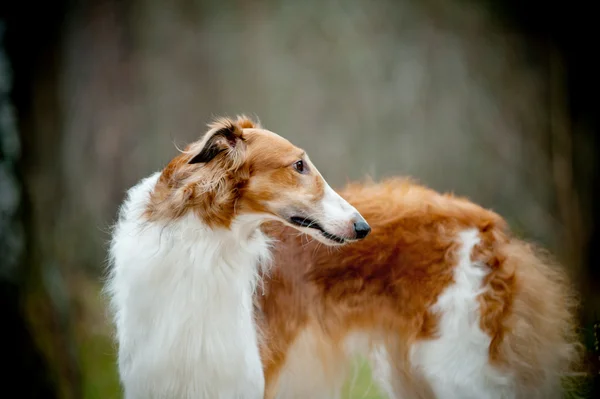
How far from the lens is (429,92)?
2406 mm

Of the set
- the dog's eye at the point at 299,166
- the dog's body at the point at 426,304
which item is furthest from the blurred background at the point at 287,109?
the dog's eye at the point at 299,166

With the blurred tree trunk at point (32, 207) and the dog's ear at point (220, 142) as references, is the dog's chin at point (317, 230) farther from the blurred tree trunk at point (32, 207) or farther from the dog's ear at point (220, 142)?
the blurred tree trunk at point (32, 207)

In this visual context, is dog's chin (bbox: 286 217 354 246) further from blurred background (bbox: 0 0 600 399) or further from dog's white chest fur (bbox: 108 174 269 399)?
blurred background (bbox: 0 0 600 399)

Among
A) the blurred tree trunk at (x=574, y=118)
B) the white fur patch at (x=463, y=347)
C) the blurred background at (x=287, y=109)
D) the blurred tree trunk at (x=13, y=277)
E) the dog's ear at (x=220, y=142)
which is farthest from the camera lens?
the blurred tree trunk at (x=574, y=118)

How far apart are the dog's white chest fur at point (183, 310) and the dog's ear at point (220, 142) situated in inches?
7.1

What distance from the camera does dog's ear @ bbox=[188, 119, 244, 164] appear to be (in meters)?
1.56

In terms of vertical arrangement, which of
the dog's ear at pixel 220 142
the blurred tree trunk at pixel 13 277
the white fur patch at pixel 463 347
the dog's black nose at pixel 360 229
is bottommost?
the blurred tree trunk at pixel 13 277

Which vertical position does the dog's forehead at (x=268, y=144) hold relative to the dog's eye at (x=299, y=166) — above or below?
above

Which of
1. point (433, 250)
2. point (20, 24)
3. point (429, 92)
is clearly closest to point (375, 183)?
point (433, 250)

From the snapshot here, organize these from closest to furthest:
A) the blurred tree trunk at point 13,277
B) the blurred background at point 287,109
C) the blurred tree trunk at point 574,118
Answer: the blurred tree trunk at point 13,277 → the blurred background at point 287,109 → the blurred tree trunk at point 574,118


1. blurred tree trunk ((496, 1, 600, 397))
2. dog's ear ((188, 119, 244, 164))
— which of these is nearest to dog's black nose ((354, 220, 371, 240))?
dog's ear ((188, 119, 244, 164))

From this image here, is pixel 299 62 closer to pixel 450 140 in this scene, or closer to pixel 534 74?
pixel 450 140

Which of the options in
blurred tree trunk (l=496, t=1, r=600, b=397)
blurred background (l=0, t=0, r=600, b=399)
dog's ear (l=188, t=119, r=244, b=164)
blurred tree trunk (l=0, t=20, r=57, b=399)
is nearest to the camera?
dog's ear (l=188, t=119, r=244, b=164)

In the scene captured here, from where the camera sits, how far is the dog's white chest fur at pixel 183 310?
64.6 inches
